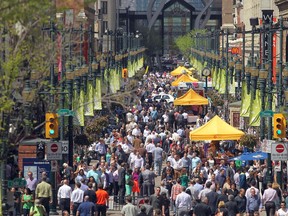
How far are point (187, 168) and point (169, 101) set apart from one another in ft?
123

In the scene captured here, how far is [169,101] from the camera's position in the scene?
251ft

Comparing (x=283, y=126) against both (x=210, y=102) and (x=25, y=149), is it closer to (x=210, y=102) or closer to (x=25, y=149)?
(x=25, y=149)

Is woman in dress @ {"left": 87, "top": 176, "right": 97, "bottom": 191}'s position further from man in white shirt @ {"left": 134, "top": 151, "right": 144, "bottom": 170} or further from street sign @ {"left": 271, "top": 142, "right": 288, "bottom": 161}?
man in white shirt @ {"left": 134, "top": 151, "right": 144, "bottom": 170}

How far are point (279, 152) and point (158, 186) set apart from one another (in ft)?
15.1

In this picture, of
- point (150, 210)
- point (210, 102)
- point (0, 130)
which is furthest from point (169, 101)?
point (0, 130)

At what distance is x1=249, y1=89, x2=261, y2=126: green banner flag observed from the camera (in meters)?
41.2

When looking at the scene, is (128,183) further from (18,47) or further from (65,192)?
(18,47)

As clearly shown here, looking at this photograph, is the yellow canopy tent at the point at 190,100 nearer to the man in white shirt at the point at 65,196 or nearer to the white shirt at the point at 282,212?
the man in white shirt at the point at 65,196

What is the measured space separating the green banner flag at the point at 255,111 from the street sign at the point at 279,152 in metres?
6.88

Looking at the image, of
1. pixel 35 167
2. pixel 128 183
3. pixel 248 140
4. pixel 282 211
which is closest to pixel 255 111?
pixel 248 140

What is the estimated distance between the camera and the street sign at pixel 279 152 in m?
34.1

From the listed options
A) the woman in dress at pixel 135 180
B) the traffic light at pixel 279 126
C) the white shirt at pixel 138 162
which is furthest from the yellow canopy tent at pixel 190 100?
the traffic light at pixel 279 126

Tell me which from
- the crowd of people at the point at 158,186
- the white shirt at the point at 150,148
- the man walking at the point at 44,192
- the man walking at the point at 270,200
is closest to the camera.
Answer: the crowd of people at the point at 158,186

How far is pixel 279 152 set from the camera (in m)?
34.2
